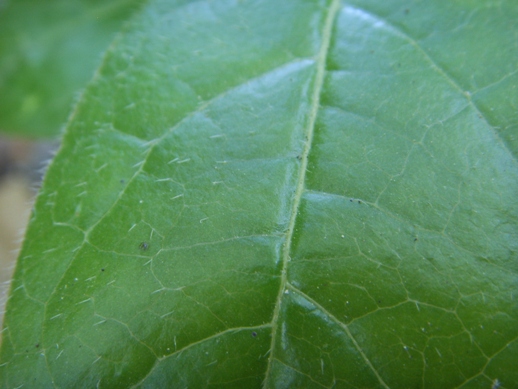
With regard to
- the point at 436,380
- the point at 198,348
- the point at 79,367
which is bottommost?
the point at 79,367

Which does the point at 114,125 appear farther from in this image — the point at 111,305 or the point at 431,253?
the point at 431,253

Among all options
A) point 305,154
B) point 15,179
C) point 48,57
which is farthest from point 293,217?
point 15,179

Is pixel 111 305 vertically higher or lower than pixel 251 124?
lower

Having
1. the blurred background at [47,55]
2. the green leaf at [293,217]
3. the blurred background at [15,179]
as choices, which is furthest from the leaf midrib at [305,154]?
the blurred background at [15,179]

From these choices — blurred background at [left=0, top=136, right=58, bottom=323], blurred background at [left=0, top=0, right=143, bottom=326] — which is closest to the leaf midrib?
blurred background at [left=0, top=0, right=143, bottom=326]

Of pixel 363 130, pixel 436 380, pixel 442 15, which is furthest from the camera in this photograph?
pixel 442 15

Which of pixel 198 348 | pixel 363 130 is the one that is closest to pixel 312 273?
pixel 198 348
